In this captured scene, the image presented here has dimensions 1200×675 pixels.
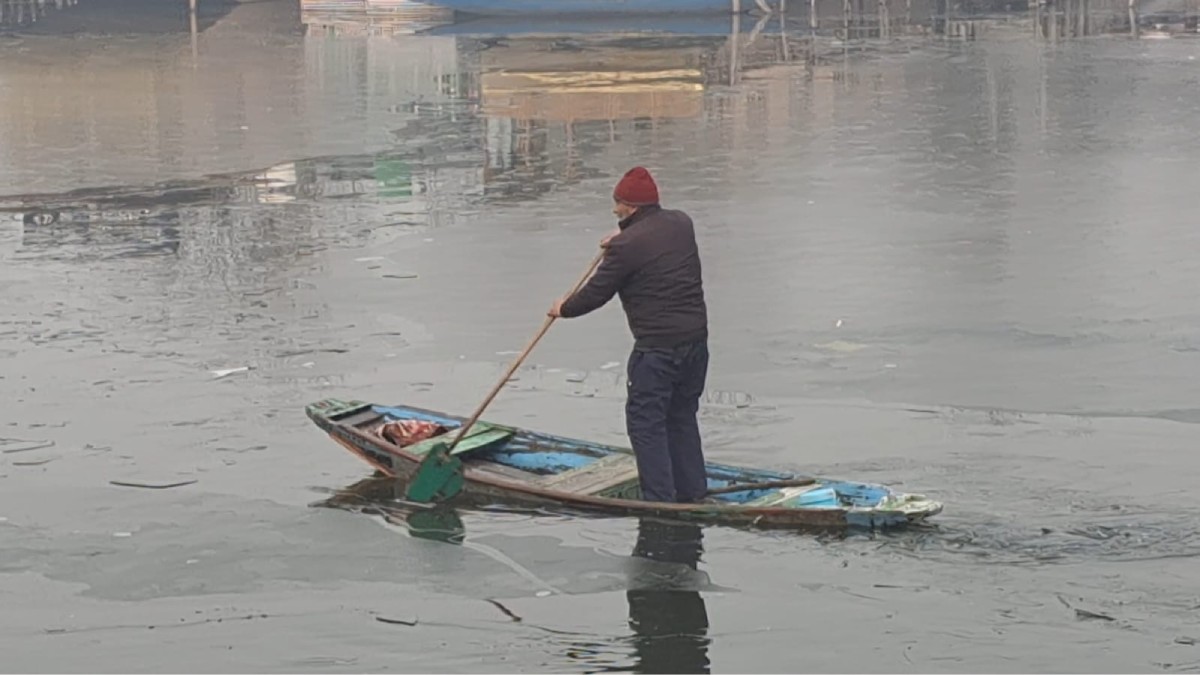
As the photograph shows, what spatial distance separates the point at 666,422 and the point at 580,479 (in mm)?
600

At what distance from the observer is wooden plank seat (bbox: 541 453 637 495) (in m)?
9.55

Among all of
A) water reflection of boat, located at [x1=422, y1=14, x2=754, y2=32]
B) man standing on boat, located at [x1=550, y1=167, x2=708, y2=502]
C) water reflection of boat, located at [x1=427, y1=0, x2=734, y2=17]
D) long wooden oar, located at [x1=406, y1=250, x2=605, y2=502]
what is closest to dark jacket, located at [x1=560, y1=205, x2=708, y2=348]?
man standing on boat, located at [x1=550, y1=167, x2=708, y2=502]

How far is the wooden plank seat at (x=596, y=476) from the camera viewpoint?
9.55 m

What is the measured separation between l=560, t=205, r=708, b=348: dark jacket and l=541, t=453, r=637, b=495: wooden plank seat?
0.71 m

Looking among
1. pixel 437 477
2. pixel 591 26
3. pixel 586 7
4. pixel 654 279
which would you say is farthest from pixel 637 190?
pixel 586 7

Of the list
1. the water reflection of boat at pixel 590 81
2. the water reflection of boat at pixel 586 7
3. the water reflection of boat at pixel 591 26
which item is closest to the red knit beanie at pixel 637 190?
the water reflection of boat at pixel 590 81

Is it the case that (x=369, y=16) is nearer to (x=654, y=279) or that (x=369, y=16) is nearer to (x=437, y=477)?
(x=437, y=477)

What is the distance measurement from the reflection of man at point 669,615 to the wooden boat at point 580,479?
0.63 ft

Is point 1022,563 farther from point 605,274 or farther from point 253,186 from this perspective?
point 253,186

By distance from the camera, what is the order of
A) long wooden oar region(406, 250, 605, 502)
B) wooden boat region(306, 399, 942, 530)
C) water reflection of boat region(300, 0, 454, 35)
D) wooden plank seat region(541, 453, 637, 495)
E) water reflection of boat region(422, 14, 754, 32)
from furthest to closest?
water reflection of boat region(300, 0, 454, 35), water reflection of boat region(422, 14, 754, 32), long wooden oar region(406, 250, 605, 502), wooden plank seat region(541, 453, 637, 495), wooden boat region(306, 399, 942, 530)

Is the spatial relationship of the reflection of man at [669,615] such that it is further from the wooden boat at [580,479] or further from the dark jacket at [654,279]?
the dark jacket at [654,279]

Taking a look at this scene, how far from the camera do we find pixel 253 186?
20.6 m

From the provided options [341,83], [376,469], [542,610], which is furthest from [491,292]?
[341,83]

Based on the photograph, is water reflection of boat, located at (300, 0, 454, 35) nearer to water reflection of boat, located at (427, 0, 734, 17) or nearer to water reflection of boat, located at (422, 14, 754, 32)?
water reflection of boat, located at (427, 0, 734, 17)
